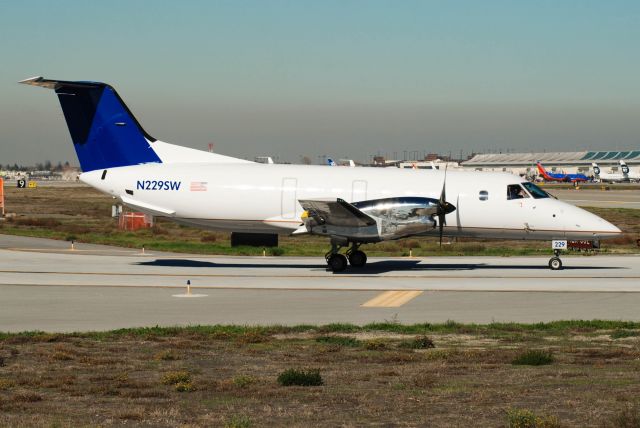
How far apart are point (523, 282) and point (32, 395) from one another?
70.3 feet

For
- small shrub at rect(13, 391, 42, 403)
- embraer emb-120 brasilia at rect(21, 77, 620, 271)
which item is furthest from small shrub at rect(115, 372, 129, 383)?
embraer emb-120 brasilia at rect(21, 77, 620, 271)

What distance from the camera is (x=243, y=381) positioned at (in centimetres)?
1452

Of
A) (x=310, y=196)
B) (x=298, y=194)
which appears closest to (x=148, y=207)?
(x=298, y=194)

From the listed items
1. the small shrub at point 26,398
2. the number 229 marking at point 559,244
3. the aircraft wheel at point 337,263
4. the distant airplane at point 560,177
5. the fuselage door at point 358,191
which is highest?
the distant airplane at point 560,177

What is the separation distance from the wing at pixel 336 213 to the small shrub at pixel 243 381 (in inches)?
699

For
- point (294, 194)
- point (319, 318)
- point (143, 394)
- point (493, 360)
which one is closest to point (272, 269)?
point (294, 194)

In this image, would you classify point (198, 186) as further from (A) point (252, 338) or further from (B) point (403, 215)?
(A) point (252, 338)

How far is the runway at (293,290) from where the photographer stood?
2373 centimetres

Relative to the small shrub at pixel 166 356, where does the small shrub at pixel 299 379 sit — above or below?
above

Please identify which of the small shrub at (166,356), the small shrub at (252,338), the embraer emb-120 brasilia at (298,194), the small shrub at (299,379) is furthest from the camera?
the embraer emb-120 brasilia at (298,194)

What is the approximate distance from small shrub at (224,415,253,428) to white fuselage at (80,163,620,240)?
23.2 metres

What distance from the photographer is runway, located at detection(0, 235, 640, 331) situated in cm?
2373

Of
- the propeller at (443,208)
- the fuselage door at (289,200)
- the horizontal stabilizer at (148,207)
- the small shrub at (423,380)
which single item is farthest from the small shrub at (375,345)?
the horizontal stabilizer at (148,207)

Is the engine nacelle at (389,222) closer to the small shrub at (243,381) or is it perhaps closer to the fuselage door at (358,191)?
the fuselage door at (358,191)
